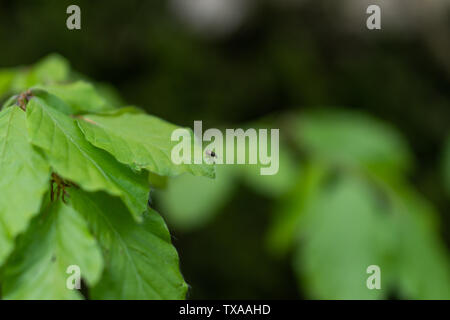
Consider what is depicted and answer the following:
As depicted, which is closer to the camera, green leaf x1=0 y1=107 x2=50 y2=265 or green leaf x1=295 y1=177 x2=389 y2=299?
green leaf x1=0 y1=107 x2=50 y2=265

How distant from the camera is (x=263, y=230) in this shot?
2469mm

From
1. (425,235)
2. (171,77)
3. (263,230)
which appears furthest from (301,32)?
(425,235)

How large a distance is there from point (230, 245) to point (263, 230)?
0.21 metres

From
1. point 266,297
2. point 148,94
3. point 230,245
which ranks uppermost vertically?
point 148,94

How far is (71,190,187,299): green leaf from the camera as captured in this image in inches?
22.4

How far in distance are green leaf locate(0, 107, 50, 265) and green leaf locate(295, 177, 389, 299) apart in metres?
1.04

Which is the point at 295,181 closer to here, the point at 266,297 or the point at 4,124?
the point at 266,297

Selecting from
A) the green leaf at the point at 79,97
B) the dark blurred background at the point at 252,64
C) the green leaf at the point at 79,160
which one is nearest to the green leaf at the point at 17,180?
the green leaf at the point at 79,160

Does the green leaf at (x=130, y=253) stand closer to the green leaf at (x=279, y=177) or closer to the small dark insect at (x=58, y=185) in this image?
the small dark insect at (x=58, y=185)

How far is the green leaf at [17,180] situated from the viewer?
19.6 inches

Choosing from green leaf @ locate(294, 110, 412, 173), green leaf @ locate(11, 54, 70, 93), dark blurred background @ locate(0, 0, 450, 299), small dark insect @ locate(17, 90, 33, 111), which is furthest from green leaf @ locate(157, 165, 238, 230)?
small dark insect @ locate(17, 90, 33, 111)

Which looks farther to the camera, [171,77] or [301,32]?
Answer: [301,32]

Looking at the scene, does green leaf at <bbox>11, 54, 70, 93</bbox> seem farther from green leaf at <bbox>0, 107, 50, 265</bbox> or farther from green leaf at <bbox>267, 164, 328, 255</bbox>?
green leaf at <bbox>267, 164, 328, 255</bbox>

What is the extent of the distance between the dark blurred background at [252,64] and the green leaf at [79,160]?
1.77m
